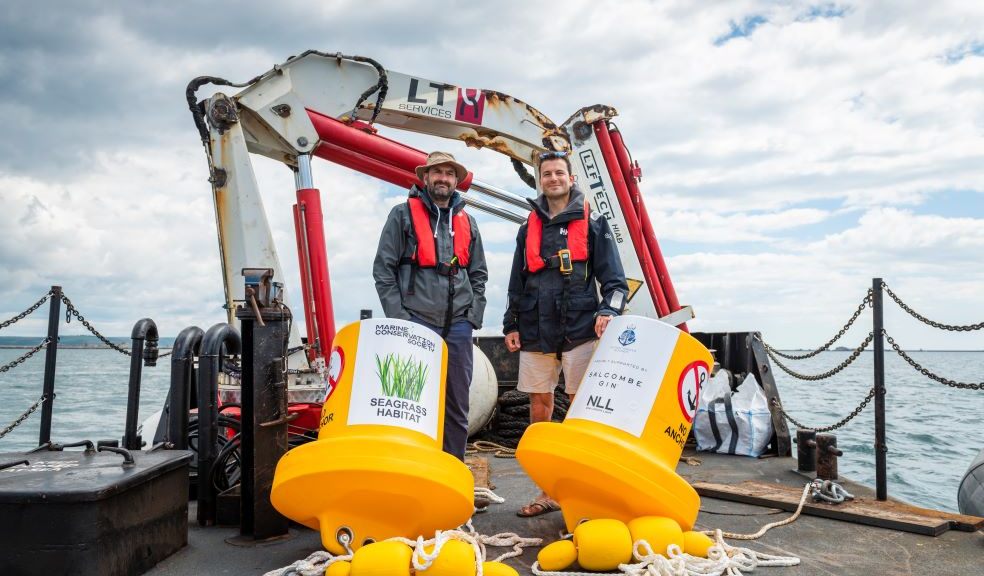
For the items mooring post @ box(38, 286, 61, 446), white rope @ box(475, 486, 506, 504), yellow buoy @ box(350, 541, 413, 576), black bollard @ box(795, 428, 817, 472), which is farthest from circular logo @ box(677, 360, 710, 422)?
mooring post @ box(38, 286, 61, 446)

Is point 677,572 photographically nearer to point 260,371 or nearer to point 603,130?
point 260,371

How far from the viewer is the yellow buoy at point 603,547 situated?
2.82m

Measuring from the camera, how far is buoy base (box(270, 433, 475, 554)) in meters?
2.71

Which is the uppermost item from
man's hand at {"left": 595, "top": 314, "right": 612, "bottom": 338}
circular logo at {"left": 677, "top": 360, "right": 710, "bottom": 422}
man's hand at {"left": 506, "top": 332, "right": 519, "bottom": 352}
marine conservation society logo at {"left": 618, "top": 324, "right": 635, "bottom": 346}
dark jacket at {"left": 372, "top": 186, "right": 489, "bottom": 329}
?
dark jacket at {"left": 372, "top": 186, "right": 489, "bottom": 329}

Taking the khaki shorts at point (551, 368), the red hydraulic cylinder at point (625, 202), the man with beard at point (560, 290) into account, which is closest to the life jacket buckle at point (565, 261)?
the man with beard at point (560, 290)

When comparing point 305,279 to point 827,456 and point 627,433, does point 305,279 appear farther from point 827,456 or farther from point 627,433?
point 827,456

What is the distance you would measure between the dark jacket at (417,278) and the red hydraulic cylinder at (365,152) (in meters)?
2.18

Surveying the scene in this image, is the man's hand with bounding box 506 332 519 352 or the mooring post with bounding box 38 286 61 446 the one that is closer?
the man's hand with bounding box 506 332 519 352

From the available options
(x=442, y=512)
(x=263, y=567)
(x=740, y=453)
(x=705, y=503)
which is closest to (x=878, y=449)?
(x=705, y=503)

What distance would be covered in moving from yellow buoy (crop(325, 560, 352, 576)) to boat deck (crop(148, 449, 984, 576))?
515 mm

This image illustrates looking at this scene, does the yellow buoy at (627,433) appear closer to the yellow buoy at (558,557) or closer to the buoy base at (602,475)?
the buoy base at (602,475)

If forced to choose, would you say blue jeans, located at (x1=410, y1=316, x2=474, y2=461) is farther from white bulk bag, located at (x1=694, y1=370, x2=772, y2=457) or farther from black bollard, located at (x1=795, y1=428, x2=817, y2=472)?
white bulk bag, located at (x1=694, y1=370, x2=772, y2=457)

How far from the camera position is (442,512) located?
286 centimetres

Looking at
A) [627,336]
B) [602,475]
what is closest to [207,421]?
[602,475]
